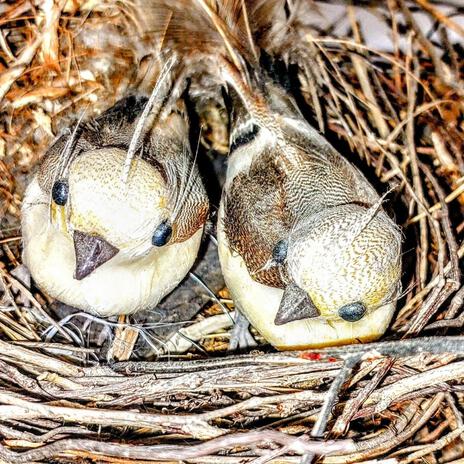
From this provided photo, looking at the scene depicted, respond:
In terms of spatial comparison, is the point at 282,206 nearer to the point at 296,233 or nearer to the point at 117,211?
the point at 296,233

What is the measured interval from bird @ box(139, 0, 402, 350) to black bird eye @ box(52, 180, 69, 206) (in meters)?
→ 0.61

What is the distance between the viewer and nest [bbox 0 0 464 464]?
1983mm

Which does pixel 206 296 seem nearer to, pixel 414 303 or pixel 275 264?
pixel 275 264

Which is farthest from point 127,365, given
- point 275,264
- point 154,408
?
point 275,264

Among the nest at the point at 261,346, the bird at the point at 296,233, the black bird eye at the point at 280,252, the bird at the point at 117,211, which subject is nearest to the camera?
the nest at the point at 261,346

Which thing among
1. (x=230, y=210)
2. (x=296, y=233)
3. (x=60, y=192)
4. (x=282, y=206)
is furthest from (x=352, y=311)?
(x=60, y=192)

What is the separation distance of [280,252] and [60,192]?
740 mm

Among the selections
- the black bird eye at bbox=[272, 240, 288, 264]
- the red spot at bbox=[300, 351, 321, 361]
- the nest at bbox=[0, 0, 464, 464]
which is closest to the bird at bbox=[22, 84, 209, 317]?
the nest at bbox=[0, 0, 464, 464]

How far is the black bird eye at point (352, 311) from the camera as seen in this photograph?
7.03 feet

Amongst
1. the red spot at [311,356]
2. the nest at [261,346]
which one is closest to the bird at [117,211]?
the nest at [261,346]

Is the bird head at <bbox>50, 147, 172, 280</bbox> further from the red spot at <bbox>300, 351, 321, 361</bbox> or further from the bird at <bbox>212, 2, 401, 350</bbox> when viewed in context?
the red spot at <bbox>300, 351, 321, 361</bbox>

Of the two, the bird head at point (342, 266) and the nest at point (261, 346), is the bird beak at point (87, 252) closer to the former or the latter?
the nest at point (261, 346)

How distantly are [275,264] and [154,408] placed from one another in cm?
61

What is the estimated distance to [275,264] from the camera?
2338 millimetres
